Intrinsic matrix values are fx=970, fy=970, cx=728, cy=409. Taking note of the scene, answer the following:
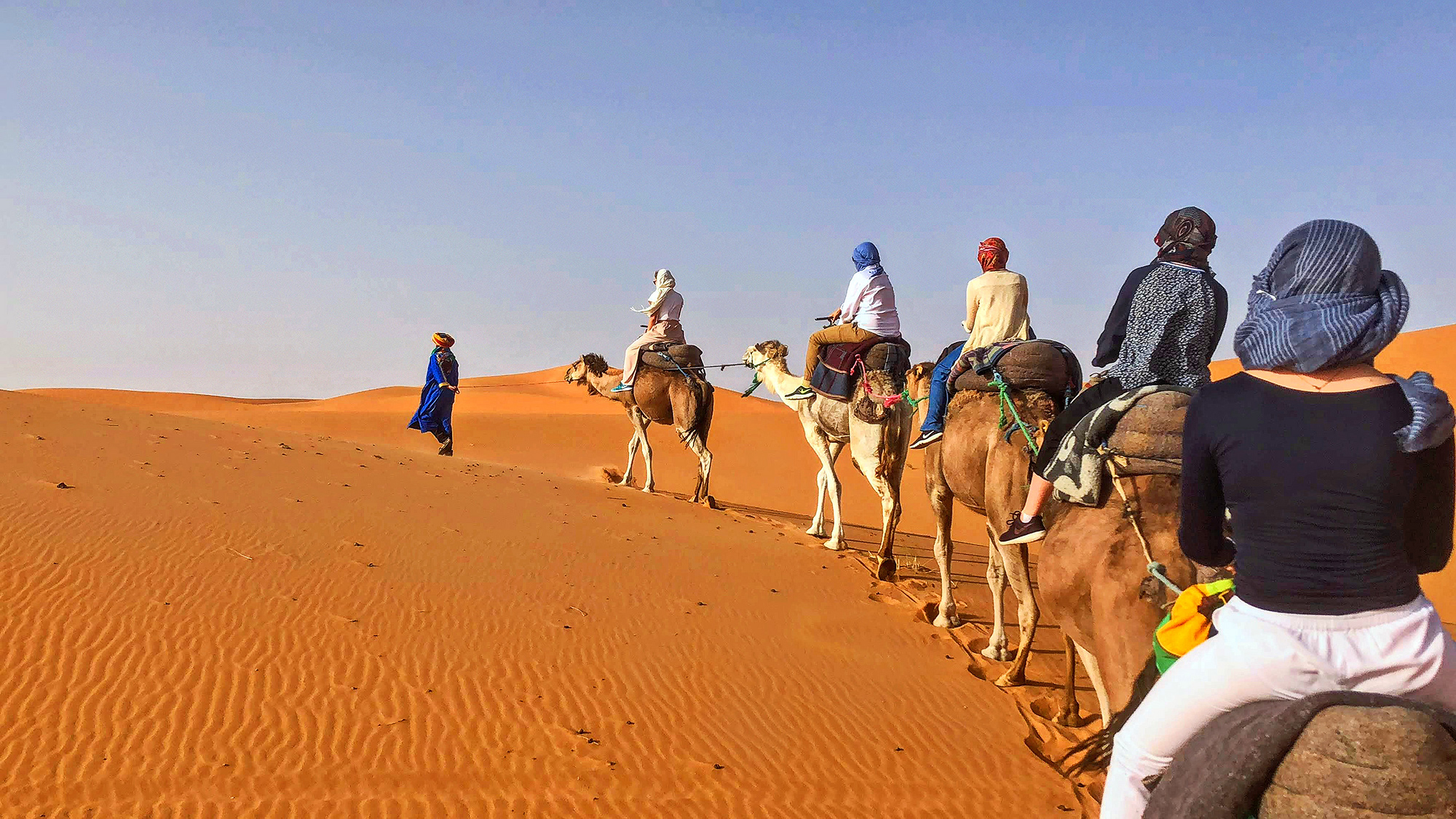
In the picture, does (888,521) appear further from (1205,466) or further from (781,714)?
(1205,466)

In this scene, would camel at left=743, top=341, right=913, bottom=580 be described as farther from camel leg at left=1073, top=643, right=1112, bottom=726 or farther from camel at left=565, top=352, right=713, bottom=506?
camel leg at left=1073, top=643, right=1112, bottom=726

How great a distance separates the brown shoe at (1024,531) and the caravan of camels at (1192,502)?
0.02 meters

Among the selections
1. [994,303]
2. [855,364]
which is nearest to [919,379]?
[855,364]

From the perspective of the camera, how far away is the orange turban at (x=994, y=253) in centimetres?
803

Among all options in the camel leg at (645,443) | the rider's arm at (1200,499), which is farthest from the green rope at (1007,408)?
the camel leg at (645,443)

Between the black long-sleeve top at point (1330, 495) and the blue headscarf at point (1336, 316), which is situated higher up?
the blue headscarf at point (1336, 316)

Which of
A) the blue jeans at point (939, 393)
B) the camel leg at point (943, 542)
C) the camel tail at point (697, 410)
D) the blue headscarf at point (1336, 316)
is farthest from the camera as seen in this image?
the camel tail at point (697, 410)

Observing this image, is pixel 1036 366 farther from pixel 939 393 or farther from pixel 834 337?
pixel 834 337

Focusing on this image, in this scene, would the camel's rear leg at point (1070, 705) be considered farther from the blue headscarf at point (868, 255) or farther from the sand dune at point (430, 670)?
the blue headscarf at point (868, 255)

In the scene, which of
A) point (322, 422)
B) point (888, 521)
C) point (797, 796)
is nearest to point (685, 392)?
point (888, 521)

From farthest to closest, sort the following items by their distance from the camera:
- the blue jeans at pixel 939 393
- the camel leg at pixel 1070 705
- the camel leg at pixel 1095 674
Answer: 1. the blue jeans at pixel 939 393
2. the camel leg at pixel 1070 705
3. the camel leg at pixel 1095 674

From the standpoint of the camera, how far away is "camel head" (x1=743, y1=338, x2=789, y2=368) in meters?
13.6

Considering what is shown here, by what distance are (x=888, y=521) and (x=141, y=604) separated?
291 inches

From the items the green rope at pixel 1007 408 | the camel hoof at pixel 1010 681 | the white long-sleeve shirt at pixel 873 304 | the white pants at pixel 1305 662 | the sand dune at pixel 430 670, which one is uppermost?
the white long-sleeve shirt at pixel 873 304
